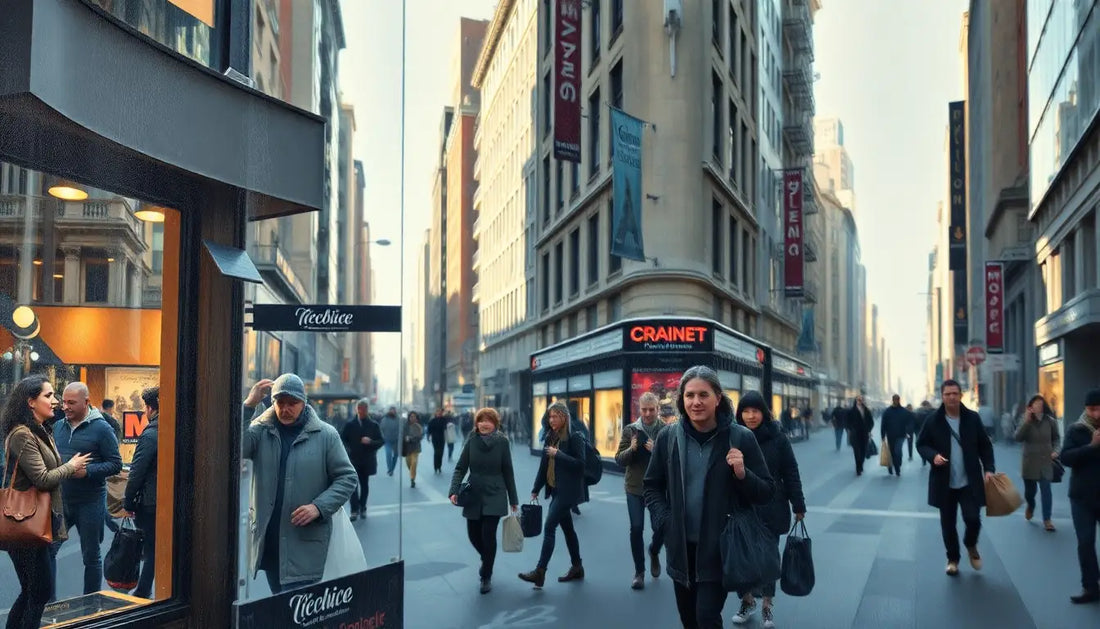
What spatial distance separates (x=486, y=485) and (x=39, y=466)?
15.3 feet

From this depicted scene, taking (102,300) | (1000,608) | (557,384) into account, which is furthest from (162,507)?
(557,384)

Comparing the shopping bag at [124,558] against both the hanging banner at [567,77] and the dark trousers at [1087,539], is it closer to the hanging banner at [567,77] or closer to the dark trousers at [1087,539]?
the dark trousers at [1087,539]

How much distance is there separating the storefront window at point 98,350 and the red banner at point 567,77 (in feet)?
73.7

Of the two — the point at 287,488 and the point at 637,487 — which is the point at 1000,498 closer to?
the point at 637,487

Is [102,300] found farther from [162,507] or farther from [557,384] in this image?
[557,384]

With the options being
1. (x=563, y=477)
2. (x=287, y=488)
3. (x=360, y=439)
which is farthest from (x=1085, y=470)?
(x=360, y=439)

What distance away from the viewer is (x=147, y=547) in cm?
564

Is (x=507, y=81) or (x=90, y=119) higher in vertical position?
(x=507, y=81)

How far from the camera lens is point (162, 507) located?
5.72 m

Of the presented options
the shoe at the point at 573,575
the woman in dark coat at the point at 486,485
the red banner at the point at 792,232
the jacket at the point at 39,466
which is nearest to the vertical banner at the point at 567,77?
the red banner at the point at 792,232

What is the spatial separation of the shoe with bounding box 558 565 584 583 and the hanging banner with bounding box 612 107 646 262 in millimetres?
15364

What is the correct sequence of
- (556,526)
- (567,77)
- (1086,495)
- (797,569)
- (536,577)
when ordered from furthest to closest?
(567,77) < (556,526) < (536,577) < (1086,495) < (797,569)

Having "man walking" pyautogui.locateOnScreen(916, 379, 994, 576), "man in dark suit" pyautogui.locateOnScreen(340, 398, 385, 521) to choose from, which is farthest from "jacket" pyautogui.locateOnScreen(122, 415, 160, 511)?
"man in dark suit" pyautogui.locateOnScreen(340, 398, 385, 521)

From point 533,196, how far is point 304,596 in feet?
135
